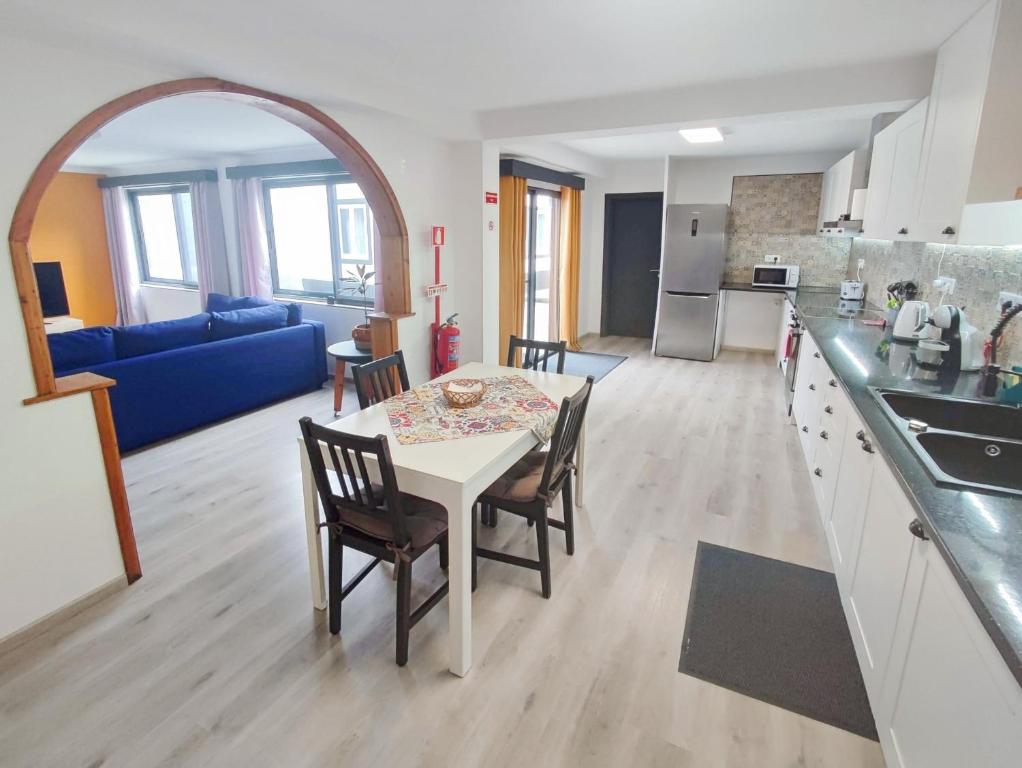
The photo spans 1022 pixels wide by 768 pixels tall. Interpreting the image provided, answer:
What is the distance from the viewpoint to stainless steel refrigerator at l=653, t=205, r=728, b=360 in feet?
20.4

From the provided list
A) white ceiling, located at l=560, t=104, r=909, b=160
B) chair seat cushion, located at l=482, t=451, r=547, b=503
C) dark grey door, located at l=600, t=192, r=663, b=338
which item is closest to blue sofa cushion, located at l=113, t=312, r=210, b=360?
chair seat cushion, located at l=482, t=451, r=547, b=503

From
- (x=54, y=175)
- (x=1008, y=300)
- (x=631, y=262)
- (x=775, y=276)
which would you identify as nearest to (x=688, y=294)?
(x=775, y=276)

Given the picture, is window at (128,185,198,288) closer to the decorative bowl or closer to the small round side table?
the small round side table

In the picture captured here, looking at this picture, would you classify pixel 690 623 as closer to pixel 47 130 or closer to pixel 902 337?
pixel 902 337

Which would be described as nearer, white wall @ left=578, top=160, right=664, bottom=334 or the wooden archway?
the wooden archway

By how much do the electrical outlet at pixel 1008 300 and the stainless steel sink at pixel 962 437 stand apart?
1.88 feet

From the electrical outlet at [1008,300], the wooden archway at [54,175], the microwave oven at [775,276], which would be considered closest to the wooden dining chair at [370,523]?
the wooden archway at [54,175]

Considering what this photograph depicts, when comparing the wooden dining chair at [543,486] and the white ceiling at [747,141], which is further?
the white ceiling at [747,141]

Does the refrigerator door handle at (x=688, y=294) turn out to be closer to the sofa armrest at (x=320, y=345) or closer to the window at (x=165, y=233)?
the sofa armrest at (x=320, y=345)

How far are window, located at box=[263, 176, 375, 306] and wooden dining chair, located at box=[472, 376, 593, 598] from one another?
3876 millimetres

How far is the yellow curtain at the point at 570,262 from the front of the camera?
6.58 meters

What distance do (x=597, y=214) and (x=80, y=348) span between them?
586cm

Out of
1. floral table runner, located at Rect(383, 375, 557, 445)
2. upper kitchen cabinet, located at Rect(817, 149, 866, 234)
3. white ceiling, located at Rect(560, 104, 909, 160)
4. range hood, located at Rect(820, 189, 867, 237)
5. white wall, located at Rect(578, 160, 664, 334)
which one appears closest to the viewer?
floral table runner, located at Rect(383, 375, 557, 445)

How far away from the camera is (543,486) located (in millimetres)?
2195
